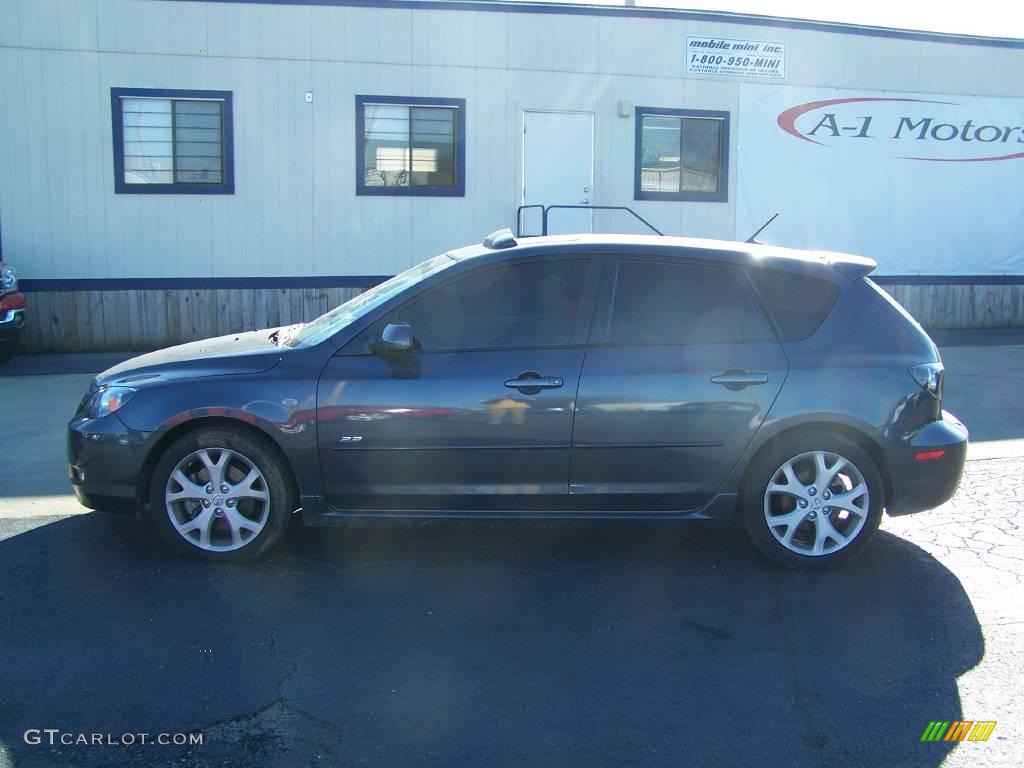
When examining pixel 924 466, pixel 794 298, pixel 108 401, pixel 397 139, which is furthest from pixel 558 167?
pixel 108 401

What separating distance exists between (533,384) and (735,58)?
34.9 feet

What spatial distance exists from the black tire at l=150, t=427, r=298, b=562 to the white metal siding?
845 cm

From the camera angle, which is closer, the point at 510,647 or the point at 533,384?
the point at 510,647

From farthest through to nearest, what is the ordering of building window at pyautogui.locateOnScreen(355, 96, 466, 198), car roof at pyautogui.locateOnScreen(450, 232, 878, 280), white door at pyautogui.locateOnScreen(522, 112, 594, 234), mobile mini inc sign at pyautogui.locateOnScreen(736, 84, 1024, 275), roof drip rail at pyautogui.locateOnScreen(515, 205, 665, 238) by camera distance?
mobile mini inc sign at pyautogui.locateOnScreen(736, 84, 1024, 275), white door at pyautogui.locateOnScreen(522, 112, 594, 234), roof drip rail at pyautogui.locateOnScreen(515, 205, 665, 238), building window at pyautogui.locateOnScreen(355, 96, 466, 198), car roof at pyautogui.locateOnScreen(450, 232, 878, 280)

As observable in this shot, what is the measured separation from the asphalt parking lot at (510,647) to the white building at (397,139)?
728cm

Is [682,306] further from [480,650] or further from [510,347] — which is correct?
[480,650]

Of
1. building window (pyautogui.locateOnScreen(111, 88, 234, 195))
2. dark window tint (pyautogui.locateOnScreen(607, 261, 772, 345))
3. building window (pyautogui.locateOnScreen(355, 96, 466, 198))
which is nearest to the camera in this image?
dark window tint (pyautogui.locateOnScreen(607, 261, 772, 345))

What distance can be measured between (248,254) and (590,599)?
31.1ft

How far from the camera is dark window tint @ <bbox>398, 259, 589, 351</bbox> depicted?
543 cm

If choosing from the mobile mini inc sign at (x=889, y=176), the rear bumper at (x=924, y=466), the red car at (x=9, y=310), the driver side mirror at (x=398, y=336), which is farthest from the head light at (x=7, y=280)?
the rear bumper at (x=924, y=466)

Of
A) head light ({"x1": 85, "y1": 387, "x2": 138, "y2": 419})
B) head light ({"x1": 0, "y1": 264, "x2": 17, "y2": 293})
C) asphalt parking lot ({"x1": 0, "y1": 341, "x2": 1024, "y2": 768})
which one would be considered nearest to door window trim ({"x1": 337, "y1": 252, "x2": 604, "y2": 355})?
asphalt parking lot ({"x1": 0, "y1": 341, "x2": 1024, "y2": 768})

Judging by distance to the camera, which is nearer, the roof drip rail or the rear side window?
the rear side window

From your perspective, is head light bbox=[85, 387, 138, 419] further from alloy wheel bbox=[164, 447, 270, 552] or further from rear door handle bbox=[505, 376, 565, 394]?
rear door handle bbox=[505, 376, 565, 394]

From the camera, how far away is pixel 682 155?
14.6 meters
